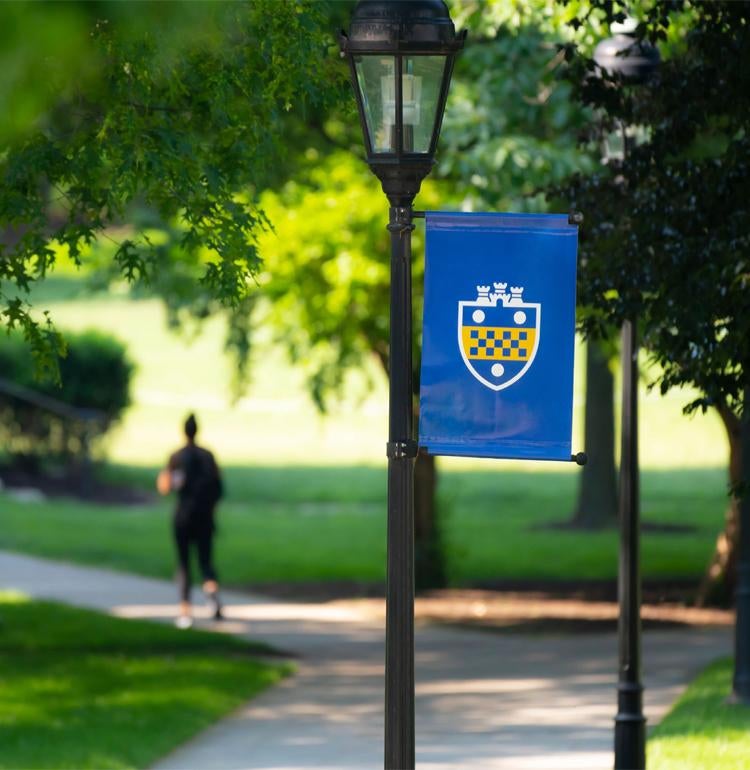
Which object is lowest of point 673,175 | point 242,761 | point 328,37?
point 242,761

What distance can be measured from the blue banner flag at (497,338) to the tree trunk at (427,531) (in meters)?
12.0

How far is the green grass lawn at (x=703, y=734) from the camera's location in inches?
352

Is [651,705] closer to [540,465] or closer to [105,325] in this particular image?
[540,465]

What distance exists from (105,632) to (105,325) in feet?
126

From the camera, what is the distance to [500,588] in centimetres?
1872

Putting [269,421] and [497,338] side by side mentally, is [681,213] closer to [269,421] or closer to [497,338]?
[497,338]

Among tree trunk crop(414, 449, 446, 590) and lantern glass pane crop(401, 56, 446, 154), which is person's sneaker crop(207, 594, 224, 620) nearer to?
tree trunk crop(414, 449, 446, 590)

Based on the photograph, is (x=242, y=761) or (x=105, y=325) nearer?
(x=242, y=761)

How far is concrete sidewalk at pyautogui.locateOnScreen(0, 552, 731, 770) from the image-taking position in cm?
980

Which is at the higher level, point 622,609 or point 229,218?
point 229,218

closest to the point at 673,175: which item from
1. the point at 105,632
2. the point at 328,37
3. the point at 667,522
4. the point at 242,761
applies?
the point at 328,37

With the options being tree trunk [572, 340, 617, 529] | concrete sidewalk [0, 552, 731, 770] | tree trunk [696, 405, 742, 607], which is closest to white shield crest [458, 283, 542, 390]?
concrete sidewalk [0, 552, 731, 770]

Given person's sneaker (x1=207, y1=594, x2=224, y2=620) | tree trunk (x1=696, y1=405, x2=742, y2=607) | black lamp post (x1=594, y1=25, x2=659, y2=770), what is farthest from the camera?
tree trunk (x1=696, y1=405, x2=742, y2=607)

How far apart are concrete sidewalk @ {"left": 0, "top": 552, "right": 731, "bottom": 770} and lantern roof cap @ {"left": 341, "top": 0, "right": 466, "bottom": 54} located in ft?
16.0
